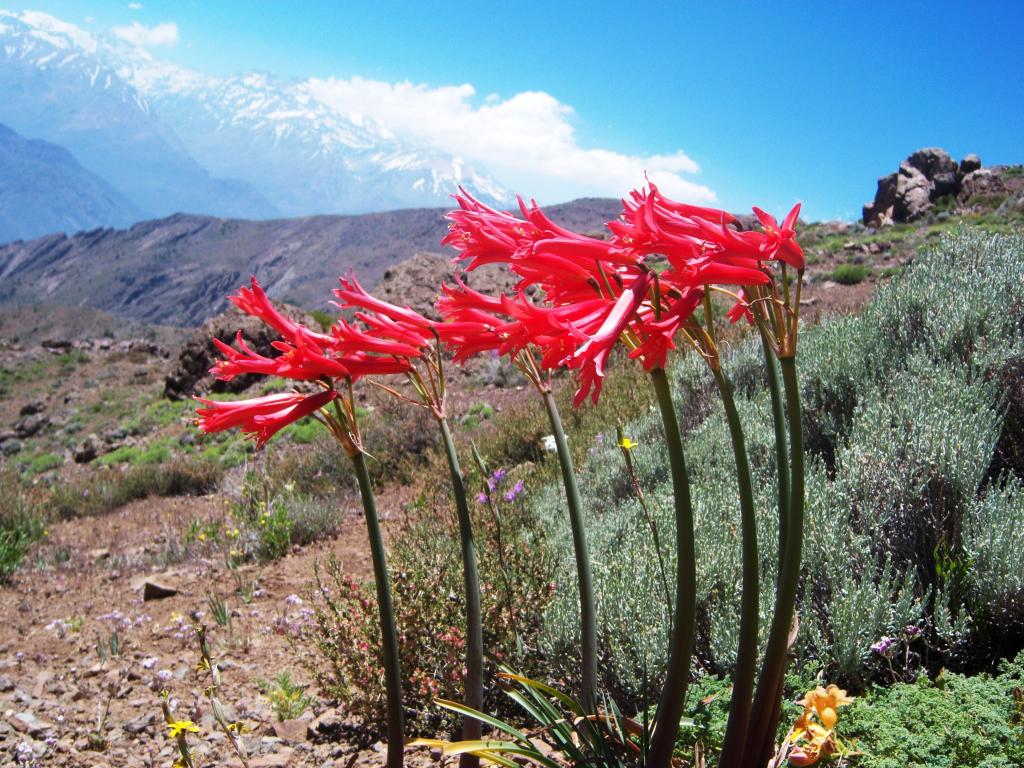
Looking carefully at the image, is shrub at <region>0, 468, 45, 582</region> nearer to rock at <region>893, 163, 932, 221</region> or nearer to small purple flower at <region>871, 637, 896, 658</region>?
small purple flower at <region>871, 637, 896, 658</region>

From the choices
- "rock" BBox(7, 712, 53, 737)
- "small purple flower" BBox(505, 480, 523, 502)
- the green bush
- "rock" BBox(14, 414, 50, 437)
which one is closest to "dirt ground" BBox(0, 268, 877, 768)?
"rock" BBox(7, 712, 53, 737)

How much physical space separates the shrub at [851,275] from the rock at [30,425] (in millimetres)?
23364

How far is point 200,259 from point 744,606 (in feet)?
649

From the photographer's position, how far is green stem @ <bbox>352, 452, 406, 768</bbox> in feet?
4.48

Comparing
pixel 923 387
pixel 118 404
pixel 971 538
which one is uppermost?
pixel 923 387

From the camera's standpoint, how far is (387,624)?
4.70 feet

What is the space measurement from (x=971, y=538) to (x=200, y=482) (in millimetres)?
9663

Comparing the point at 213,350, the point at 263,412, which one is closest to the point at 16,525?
the point at 263,412

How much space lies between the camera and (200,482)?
9.97m

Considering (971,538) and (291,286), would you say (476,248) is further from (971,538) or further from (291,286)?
(291,286)

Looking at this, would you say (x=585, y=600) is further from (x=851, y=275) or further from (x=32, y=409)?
(x=32, y=409)

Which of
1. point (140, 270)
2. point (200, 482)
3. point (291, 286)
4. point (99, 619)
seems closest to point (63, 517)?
A: point (200, 482)

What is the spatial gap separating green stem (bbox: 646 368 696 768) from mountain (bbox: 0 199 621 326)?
461 feet

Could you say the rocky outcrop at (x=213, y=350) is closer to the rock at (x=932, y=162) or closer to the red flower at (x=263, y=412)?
the red flower at (x=263, y=412)
